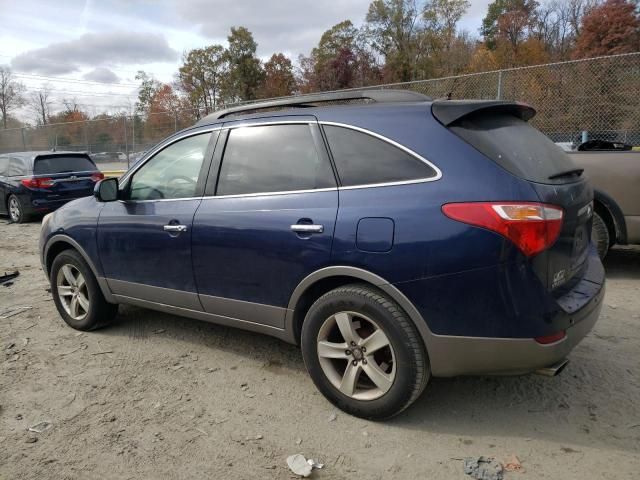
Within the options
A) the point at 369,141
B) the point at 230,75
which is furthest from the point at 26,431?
the point at 230,75

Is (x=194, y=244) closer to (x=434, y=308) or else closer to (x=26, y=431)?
(x=26, y=431)

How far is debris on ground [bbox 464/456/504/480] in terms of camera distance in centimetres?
241

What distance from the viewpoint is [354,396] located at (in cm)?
290

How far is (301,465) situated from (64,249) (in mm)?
3198

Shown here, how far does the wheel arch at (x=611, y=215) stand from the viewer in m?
5.42

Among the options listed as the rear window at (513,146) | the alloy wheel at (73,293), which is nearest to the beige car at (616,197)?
the rear window at (513,146)

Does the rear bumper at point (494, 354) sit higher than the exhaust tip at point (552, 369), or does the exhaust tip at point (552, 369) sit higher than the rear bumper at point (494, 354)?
the rear bumper at point (494, 354)

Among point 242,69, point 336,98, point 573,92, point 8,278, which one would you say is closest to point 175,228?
point 336,98

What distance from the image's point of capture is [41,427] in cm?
299

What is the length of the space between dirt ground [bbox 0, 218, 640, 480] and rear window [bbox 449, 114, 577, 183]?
1.37 meters

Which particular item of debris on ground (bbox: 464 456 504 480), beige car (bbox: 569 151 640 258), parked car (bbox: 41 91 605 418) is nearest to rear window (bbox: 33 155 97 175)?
parked car (bbox: 41 91 605 418)

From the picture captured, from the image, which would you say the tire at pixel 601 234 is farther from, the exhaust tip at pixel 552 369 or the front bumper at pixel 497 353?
the exhaust tip at pixel 552 369

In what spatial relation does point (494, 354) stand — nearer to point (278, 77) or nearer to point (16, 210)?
point (16, 210)

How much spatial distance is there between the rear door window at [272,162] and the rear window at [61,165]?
9367 millimetres
